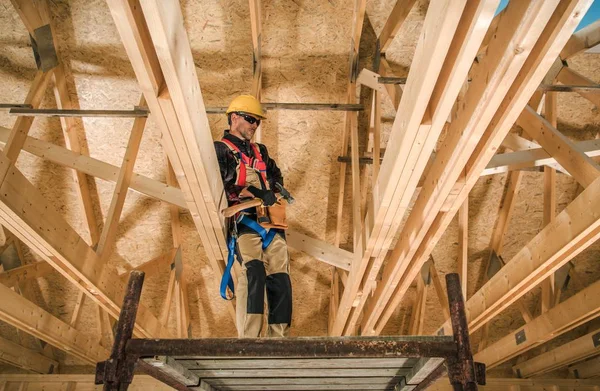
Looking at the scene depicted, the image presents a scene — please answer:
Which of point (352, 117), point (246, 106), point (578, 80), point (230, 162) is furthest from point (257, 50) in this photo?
point (578, 80)

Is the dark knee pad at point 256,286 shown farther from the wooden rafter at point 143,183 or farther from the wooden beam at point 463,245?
the wooden beam at point 463,245

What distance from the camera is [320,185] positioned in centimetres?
548

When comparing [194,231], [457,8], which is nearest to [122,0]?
[457,8]

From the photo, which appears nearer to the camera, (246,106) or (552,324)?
(246,106)

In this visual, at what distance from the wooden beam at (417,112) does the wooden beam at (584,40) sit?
2391mm

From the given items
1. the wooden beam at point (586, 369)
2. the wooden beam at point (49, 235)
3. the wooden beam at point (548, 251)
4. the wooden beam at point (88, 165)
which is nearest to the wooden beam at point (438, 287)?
the wooden beam at point (548, 251)

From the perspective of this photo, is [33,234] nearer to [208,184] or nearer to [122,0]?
[208,184]

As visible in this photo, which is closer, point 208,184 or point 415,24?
point 208,184

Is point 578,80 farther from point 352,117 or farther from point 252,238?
point 252,238

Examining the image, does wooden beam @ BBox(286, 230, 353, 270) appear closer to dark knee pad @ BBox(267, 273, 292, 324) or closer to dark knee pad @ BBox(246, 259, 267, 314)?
dark knee pad @ BBox(267, 273, 292, 324)

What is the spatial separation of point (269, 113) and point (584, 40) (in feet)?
9.09

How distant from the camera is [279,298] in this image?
317 centimetres

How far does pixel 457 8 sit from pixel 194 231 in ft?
14.9

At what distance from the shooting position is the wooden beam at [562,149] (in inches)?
123
